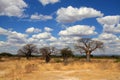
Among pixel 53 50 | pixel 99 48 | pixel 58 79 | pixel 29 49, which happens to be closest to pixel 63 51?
pixel 53 50

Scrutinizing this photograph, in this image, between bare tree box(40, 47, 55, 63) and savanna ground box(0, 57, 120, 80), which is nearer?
savanna ground box(0, 57, 120, 80)

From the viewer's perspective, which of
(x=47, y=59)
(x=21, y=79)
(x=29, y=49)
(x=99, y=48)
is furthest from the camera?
(x=29, y=49)

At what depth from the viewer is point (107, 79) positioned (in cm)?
2192

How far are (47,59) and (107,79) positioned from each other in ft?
113

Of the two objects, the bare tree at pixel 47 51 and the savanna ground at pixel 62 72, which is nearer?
the savanna ground at pixel 62 72

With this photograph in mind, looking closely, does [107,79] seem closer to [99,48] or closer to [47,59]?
[47,59]

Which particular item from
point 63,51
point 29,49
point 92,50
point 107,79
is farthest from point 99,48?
point 107,79

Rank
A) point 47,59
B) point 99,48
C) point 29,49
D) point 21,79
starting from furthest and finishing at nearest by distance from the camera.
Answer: point 29,49
point 99,48
point 47,59
point 21,79

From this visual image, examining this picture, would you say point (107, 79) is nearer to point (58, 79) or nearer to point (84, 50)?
point (58, 79)

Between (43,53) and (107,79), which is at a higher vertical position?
(43,53)

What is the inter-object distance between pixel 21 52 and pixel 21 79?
186ft

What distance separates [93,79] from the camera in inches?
864

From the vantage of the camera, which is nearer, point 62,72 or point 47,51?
point 62,72

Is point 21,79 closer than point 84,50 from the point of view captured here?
Yes
